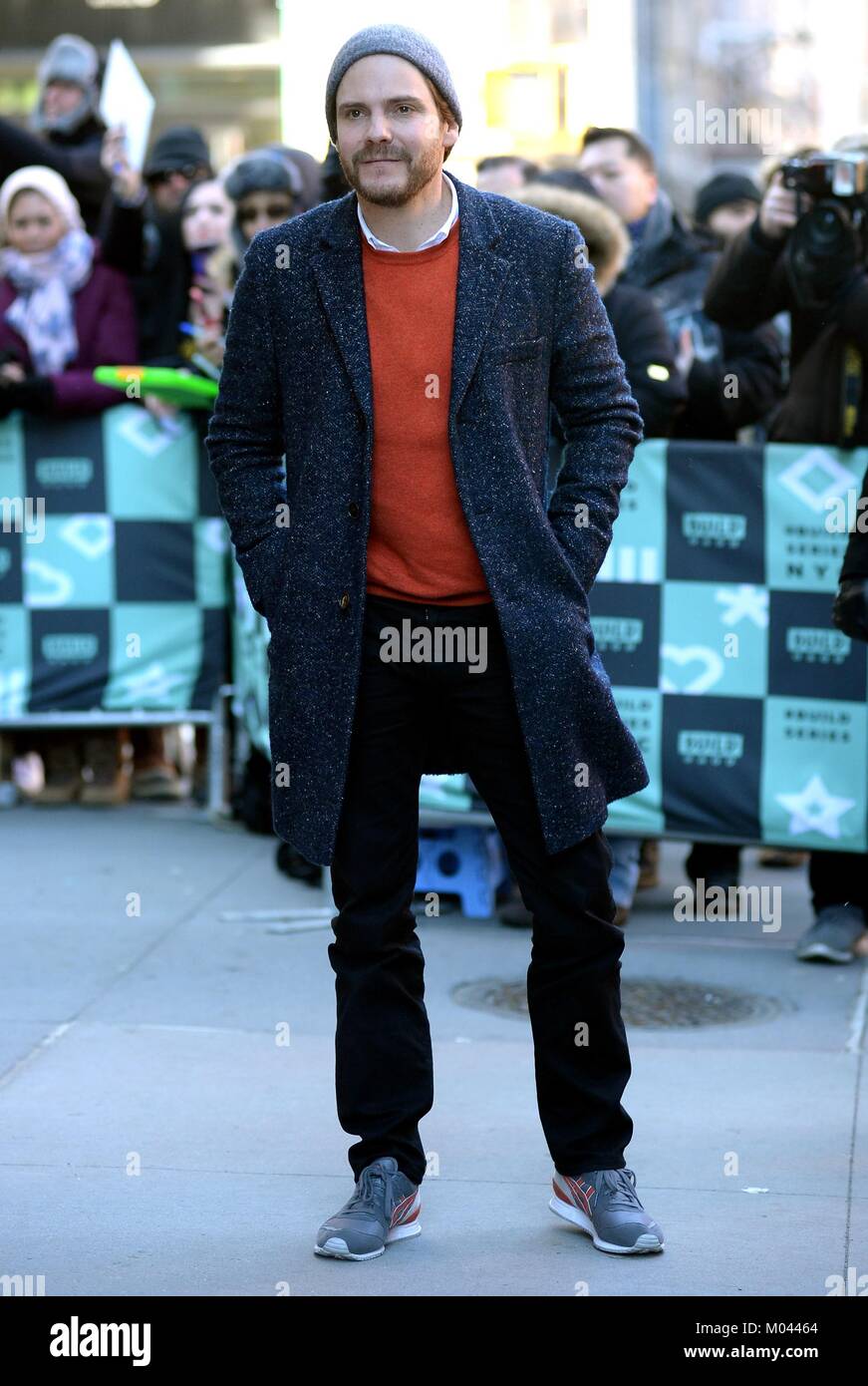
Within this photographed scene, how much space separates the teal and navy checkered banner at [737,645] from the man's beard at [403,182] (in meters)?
2.73

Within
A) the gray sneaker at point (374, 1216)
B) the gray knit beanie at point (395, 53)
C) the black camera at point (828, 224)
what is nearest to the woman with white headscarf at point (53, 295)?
the black camera at point (828, 224)

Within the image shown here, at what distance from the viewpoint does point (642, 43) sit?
22141 millimetres

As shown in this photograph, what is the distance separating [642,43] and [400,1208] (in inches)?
785

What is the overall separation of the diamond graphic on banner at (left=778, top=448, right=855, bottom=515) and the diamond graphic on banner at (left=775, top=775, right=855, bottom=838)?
797 millimetres

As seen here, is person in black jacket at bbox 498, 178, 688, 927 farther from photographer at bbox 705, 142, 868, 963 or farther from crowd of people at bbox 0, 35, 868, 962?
photographer at bbox 705, 142, 868, 963

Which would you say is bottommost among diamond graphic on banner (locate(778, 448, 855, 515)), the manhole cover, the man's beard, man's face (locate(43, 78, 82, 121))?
the manhole cover

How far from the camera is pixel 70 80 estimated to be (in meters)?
9.28

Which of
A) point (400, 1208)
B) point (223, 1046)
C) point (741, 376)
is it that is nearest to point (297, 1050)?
point (223, 1046)

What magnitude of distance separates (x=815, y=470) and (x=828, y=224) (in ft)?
2.26

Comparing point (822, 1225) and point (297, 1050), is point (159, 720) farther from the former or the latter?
point (822, 1225)

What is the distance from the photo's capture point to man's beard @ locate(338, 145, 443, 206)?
11.7ft

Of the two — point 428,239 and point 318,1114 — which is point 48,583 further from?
point 428,239

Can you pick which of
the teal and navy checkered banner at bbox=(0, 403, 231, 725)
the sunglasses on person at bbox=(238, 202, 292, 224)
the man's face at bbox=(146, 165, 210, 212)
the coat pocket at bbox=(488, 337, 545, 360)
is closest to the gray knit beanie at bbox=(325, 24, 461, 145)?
the coat pocket at bbox=(488, 337, 545, 360)

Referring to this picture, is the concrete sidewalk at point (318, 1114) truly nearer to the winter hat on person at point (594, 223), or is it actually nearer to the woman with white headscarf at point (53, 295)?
the winter hat on person at point (594, 223)
